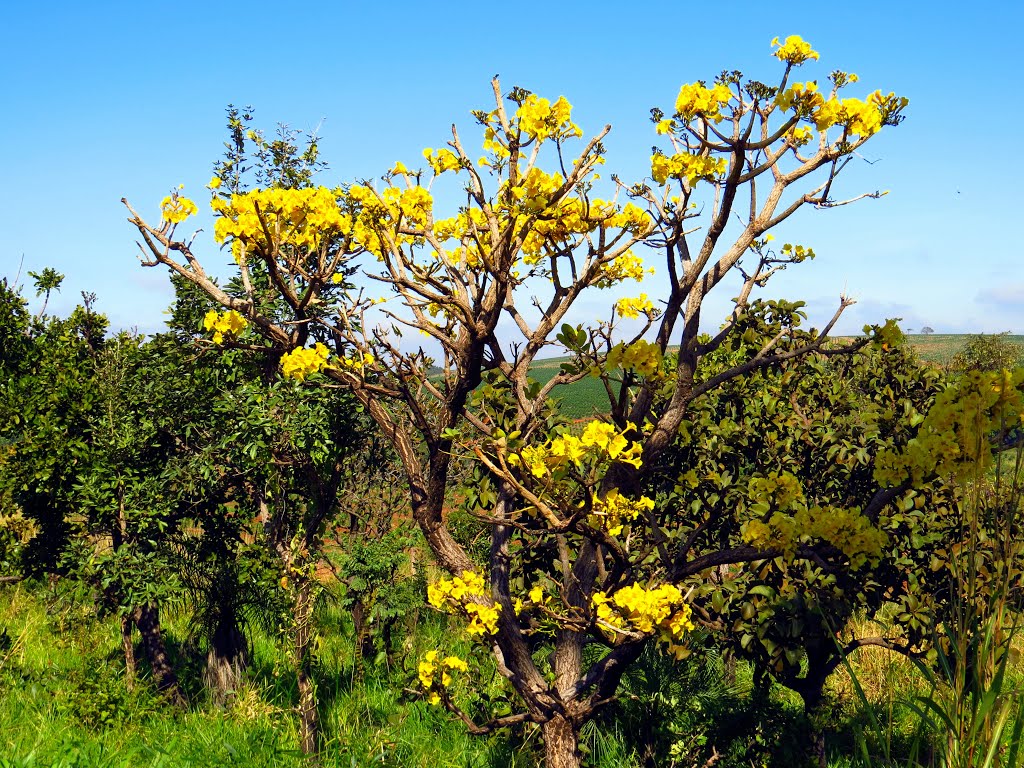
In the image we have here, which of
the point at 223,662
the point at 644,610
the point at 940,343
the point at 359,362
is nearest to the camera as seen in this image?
the point at 644,610

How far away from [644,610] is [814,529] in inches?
35.4

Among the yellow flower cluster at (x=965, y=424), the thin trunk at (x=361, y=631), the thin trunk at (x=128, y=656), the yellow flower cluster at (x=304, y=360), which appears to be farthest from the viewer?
the thin trunk at (x=361, y=631)

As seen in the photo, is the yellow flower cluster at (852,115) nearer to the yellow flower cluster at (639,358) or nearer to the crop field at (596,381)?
the yellow flower cluster at (639,358)

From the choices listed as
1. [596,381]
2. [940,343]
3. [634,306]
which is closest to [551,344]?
[634,306]

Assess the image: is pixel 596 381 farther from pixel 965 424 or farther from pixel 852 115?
pixel 965 424

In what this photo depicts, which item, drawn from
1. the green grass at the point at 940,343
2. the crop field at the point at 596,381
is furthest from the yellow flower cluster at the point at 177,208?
the green grass at the point at 940,343

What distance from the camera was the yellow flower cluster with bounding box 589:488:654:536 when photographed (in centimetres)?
417

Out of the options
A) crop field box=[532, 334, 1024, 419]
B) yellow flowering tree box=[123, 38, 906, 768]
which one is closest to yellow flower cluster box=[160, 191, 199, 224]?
yellow flowering tree box=[123, 38, 906, 768]

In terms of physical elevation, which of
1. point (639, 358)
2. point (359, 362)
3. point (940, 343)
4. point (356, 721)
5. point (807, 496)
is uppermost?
point (940, 343)

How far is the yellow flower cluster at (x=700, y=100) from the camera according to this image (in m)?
4.16

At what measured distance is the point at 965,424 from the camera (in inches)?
126

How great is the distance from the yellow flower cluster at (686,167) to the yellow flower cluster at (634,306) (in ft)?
3.79

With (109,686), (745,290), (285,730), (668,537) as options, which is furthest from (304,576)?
(745,290)

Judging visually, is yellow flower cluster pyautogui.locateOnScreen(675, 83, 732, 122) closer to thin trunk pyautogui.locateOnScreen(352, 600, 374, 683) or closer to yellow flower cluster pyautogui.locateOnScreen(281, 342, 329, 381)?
yellow flower cluster pyautogui.locateOnScreen(281, 342, 329, 381)
